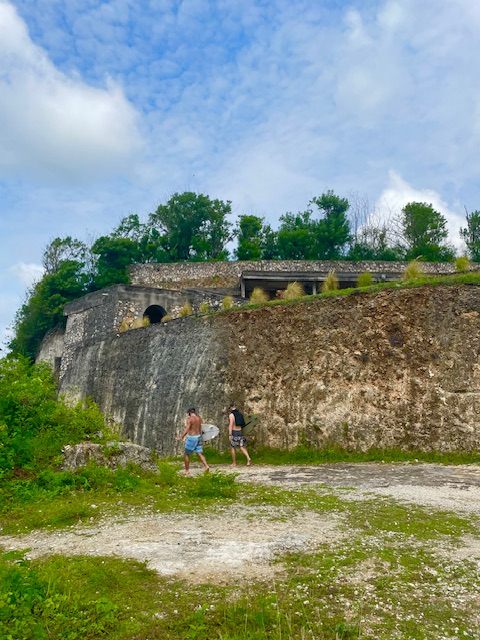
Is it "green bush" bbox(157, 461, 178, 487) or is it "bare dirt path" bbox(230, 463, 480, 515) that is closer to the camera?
"bare dirt path" bbox(230, 463, 480, 515)

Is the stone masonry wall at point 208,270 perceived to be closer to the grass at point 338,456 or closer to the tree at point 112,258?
the tree at point 112,258

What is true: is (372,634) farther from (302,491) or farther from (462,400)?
(462,400)

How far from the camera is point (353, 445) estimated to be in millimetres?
13625

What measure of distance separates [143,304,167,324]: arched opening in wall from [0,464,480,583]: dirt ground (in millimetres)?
20213

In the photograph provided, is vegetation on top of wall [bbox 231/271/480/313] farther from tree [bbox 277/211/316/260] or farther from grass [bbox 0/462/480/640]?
tree [bbox 277/211/316/260]

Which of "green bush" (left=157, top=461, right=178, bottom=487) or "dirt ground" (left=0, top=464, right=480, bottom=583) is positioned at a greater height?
"green bush" (left=157, top=461, right=178, bottom=487)

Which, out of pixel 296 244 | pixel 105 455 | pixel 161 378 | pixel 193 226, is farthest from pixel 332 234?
pixel 105 455

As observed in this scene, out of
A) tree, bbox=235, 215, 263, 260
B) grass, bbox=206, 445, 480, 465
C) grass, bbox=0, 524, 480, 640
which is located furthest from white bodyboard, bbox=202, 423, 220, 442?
tree, bbox=235, 215, 263, 260

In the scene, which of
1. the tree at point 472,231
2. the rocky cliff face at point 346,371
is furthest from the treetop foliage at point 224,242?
the rocky cliff face at point 346,371

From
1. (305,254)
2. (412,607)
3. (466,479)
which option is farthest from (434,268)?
(412,607)

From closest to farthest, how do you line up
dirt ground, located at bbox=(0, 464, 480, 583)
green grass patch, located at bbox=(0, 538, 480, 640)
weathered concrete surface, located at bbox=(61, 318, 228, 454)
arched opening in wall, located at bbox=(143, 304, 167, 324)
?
green grass patch, located at bbox=(0, 538, 480, 640), dirt ground, located at bbox=(0, 464, 480, 583), weathered concrete surface, located at bbox=(61, 318, 228, 454), arched opening in wall, located at bbox=(143, 304, 167, 324)

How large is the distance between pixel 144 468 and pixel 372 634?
7240 mm

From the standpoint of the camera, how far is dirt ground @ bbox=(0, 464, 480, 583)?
5.33 meters

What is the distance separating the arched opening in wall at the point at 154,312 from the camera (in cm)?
2874
